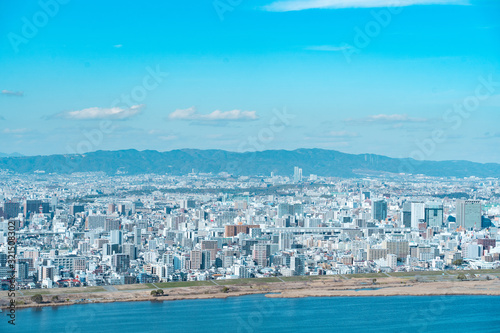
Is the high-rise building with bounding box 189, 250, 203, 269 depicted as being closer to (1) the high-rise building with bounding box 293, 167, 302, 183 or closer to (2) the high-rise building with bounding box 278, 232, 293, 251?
(2) the high-rise building with bounding box 278, 232, 293, 251

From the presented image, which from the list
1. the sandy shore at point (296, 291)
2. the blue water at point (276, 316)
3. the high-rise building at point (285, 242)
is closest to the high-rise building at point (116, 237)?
the high-rise building at point (285, 242)

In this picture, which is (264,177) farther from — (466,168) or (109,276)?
(109,276)

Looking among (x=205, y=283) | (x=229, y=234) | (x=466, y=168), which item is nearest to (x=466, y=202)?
(x=229, y=234)

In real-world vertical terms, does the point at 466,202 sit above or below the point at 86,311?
above

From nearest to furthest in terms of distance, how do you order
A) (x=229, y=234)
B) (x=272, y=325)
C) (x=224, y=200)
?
1. (x=272, y=325)
2. (x=229, y=234)
3. (x=224, y=200)

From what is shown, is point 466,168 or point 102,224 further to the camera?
point 466,168

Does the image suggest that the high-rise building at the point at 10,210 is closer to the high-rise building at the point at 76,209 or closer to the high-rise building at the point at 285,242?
the high-rise building at the point at 76,209

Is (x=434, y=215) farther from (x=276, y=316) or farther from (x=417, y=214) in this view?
(x=276, y=316)

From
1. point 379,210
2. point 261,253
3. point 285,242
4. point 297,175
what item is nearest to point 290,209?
point 379,210

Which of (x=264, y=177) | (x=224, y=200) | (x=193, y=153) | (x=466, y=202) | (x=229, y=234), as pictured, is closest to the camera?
(x=229, y=234)
